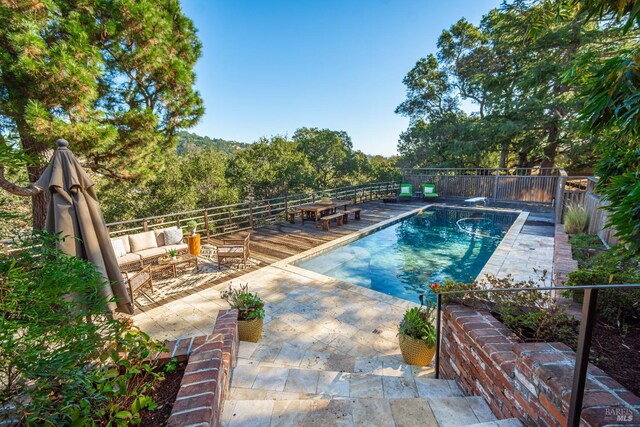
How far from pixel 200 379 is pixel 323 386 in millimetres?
1109

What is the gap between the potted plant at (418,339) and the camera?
2.72 metres

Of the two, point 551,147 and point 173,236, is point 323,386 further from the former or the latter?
point 551,147

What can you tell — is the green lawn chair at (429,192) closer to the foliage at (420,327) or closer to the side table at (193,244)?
the side table at (193,244)

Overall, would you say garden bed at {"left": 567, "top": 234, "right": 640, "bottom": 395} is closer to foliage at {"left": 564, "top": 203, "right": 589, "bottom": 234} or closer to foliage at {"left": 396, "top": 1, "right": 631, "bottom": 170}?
foliage at {"left": 564, "top": 203, "right": 589, "bottom": 234}

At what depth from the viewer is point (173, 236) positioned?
599 centimetres

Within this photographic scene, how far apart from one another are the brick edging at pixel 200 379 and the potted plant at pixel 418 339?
1677mm

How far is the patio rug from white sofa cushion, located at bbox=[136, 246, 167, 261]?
408 mm

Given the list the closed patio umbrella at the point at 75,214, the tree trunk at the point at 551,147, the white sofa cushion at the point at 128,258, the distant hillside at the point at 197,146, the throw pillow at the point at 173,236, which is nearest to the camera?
the closed patio umbrella at the point at 75,214

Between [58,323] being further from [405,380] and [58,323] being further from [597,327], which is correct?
[597,327]

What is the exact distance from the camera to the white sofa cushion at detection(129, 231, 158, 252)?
5539 millimetres

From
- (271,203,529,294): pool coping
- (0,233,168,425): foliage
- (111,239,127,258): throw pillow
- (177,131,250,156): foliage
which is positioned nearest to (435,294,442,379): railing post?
(271,203,529,294): pool coping

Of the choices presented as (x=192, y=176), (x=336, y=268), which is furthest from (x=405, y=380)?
(x=192, y=176)

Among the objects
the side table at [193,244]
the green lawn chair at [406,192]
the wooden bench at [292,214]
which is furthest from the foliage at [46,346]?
the green lawn chair at [406,192]

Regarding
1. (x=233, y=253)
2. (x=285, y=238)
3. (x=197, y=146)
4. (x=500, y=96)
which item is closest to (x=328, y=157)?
(x=500, y=96)
